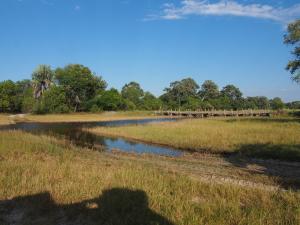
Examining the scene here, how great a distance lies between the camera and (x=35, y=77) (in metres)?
98.4

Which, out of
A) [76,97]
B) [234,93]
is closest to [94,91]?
[76,97]

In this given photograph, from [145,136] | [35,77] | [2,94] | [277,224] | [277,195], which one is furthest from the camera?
[35,77]

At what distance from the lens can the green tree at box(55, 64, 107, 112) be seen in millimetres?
94625

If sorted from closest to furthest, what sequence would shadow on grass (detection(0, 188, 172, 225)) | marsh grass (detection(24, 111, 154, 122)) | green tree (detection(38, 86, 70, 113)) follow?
1. shadow on grass (detection(0, 188, 172, 225))
2. marsh grass (detection(24, 111, 154, 122))
3. green tree (detection(38, 86, 70, 113))

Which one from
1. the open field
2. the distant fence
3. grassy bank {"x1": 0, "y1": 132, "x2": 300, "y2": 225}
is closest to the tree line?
the open field

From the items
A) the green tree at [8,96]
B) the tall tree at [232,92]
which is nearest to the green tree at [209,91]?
the tall tree at [232,92]

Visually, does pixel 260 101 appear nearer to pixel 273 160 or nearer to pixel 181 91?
pixel 181 91

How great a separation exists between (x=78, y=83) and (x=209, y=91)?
6460 cm

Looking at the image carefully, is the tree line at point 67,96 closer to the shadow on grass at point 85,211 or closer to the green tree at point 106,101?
the green tree at point 106,101

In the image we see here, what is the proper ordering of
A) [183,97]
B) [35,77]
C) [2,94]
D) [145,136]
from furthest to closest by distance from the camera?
1. [183,97]
2. [35,77]
3. [2,94]
4. [145,136]

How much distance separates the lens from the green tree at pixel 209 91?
454 feet

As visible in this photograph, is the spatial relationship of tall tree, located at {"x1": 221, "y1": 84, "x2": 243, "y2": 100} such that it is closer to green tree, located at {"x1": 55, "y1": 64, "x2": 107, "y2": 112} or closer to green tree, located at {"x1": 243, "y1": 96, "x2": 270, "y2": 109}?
green tree, located at {"x1": 243, "y1": 96, "x2": 270, "y2": 109}

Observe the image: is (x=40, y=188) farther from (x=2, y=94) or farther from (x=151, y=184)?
(x=2, y=94)

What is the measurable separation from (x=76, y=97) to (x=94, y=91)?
709 cm
